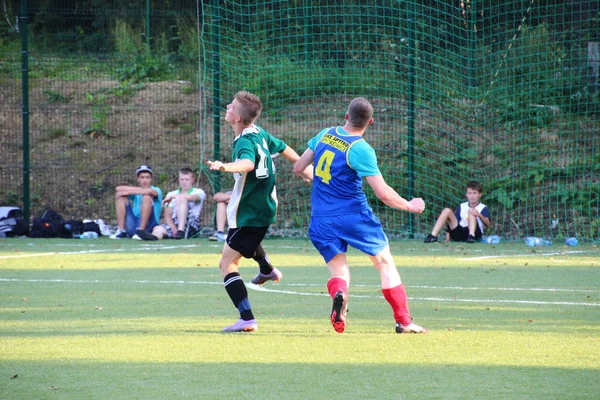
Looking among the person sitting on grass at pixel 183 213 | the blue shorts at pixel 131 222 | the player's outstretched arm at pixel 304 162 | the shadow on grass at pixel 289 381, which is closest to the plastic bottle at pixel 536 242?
the person sitting on grass at pixel 183 213

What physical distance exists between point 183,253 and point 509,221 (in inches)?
217

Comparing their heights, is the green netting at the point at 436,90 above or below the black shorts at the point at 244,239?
above

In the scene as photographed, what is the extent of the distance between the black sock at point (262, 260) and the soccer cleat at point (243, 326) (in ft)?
2.16

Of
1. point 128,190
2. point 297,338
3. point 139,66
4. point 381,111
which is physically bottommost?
point 297,338

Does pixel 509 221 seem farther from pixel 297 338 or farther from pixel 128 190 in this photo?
pixel 297 338

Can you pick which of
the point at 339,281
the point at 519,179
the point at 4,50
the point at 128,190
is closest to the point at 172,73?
the point at 4,50

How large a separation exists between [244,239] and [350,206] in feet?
2.56

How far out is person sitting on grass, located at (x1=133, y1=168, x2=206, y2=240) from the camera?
13773 millimetres

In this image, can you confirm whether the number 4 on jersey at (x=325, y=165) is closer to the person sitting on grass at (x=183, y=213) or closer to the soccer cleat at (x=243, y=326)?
the soccer cleat at (x=243, y=326)

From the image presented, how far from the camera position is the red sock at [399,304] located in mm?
6020

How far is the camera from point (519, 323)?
631 centimetres

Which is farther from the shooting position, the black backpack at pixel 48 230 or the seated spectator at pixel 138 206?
the black backpack at pixel 48 230

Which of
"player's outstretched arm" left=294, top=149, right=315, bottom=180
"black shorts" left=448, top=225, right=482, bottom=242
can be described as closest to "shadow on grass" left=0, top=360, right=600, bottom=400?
"player's outstretched arm" left=294, top=149, right=315, bottom=180

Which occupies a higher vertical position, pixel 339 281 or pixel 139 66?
pixel 139 66
